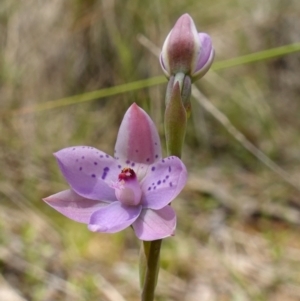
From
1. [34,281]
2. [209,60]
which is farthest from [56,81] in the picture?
[209,60]

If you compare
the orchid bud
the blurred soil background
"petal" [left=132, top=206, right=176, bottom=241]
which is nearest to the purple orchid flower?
A: "petal" [left=132, top=206, right=176, bottom=241]

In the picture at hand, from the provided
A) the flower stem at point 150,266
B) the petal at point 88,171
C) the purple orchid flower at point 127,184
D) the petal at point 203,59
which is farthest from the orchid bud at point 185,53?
the flower stem at point 150,266

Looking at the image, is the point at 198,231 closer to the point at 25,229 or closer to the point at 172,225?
the point at 25,229

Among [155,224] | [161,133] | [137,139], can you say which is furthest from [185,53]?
[161,133]

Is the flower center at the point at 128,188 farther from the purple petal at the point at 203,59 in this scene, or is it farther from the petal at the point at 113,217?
the purple petal at the point at 203,59

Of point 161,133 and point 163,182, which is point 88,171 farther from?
point 161,133

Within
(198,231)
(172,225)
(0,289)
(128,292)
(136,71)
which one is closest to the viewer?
(172,225)
